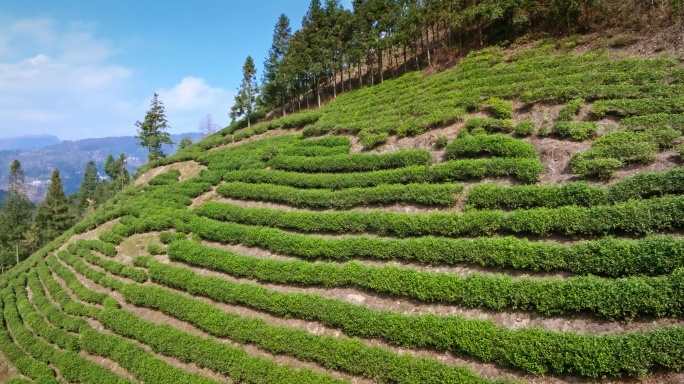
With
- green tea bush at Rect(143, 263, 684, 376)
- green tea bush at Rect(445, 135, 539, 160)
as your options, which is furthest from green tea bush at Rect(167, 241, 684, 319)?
green tea bush at Rect(445, 135, 539, 160)

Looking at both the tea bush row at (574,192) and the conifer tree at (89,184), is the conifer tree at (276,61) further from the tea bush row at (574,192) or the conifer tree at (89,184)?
the conifer tree at (89,184)

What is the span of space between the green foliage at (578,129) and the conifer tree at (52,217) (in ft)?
211

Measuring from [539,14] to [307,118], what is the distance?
20840 mm

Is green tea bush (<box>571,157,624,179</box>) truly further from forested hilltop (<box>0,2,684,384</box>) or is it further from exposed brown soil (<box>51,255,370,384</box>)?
exposed brown soil (<box>51,255,370,384</box>)

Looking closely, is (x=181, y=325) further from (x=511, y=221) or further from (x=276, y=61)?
(x=276, y=61)

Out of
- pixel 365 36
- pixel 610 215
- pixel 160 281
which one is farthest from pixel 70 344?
pixel 365 36

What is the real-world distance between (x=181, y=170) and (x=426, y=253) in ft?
87.7

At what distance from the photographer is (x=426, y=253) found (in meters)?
14.0

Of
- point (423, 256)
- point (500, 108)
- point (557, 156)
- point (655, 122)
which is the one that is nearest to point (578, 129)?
point (557, 156)

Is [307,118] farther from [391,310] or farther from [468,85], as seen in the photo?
[391,310]

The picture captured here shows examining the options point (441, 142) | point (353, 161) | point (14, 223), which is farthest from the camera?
point (14, 223)

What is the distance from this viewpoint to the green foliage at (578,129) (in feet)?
53.2

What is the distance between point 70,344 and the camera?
1928 cm

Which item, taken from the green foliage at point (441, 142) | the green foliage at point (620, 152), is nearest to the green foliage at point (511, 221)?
the green foliage at point (620, 152)
